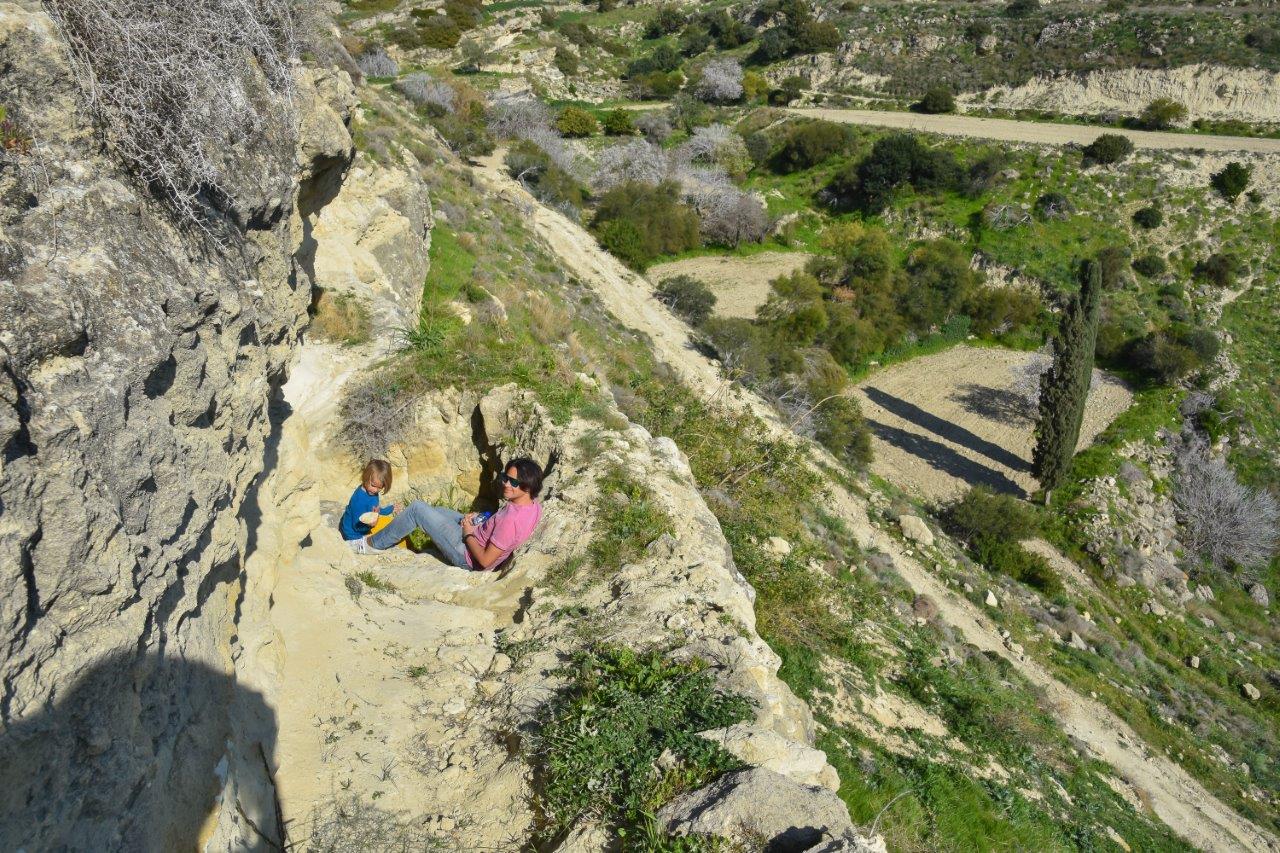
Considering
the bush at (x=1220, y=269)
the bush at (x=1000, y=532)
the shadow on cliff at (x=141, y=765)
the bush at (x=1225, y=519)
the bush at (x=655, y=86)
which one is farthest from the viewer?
the bush at (x=655, y=86)

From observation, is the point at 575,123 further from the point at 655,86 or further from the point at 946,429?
the point at 946,429

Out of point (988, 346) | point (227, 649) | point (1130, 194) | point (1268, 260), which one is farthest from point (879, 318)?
point (227, 649)

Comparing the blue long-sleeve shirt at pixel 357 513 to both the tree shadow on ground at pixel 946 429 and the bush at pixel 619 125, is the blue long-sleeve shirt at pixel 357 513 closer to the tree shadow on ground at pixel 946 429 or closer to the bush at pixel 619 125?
the tree shadow on ground at pixel 946 429

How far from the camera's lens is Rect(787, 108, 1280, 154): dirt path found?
3297 centimetres

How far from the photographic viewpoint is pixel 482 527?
7.10m

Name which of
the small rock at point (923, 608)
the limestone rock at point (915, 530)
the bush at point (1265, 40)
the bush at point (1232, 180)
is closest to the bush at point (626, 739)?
the small rock at point (923, 608)

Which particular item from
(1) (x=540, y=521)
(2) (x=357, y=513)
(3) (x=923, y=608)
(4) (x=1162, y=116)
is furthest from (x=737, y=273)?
(2) (x=357, y=513)

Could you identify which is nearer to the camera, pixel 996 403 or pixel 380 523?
pixel 380 523

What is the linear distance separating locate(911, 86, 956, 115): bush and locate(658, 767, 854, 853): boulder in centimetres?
4340

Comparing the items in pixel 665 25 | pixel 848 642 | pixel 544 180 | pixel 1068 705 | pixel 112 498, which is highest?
pixel 665 25

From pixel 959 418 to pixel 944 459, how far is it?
240 centimetres

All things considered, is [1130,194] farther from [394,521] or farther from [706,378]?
[394,521]

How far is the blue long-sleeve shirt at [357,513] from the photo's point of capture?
739cm

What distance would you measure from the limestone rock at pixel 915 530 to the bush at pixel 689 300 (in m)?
11.4
